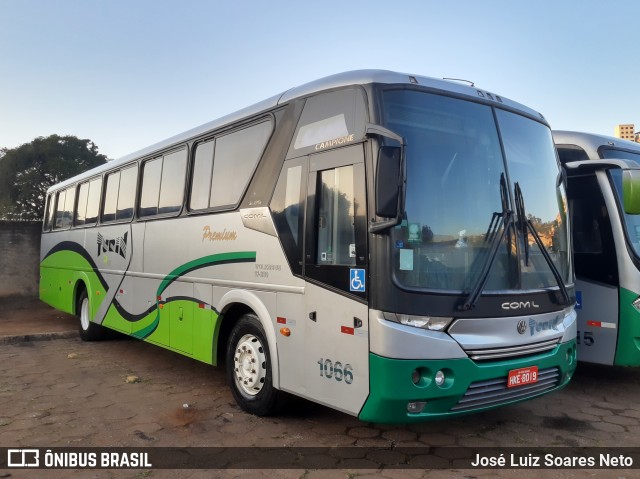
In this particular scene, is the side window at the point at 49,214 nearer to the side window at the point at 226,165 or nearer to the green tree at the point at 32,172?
the side window at the point at 226,165

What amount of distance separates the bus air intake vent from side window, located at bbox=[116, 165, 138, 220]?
611cm

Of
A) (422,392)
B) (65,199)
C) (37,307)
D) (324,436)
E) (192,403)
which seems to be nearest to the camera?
(422,392)

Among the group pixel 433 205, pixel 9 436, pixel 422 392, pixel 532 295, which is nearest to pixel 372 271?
pixel 433 205

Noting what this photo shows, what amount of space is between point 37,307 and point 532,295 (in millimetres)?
13964

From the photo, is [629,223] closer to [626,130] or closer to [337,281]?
[337,281]

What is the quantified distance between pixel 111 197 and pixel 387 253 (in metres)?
6.92

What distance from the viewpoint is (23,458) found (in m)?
4.39

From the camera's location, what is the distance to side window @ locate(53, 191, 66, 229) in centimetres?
1213

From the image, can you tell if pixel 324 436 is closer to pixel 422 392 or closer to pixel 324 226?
pixel 422 392

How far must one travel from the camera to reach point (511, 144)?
15.5 ft

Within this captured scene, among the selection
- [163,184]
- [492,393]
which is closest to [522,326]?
[492,393]

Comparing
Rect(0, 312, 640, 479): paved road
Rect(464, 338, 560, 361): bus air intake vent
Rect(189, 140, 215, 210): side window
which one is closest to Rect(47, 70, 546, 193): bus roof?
Rect(189, 140, 215, 210): side window

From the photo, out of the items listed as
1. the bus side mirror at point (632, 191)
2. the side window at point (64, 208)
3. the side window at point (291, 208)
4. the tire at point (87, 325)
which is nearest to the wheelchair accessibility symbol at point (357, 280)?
the side window at point (291, 208)

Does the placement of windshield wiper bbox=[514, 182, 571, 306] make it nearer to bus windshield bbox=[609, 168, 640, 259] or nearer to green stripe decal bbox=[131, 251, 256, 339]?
bus windshield bbox=[609, 168, 640, 259]
